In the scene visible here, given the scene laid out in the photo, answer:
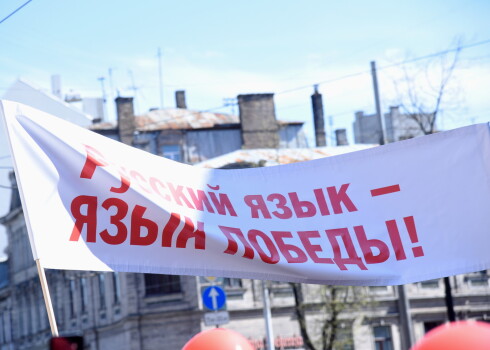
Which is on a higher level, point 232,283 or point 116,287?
point 116,287

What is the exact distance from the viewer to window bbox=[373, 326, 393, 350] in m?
42.9

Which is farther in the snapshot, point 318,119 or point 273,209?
point 318,119

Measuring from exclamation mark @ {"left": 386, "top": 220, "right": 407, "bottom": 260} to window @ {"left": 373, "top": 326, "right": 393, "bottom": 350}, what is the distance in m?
36.8

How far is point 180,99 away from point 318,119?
9.71 meters

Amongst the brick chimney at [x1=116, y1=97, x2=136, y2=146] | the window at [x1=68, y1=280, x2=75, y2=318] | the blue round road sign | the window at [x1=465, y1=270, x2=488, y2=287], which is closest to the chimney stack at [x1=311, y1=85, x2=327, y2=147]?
the brick chimney at [x1=116, y1=97, x2=136, y2=146]

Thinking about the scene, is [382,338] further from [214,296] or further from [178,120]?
[214,296]

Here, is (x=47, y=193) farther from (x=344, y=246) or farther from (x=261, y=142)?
(x=261, y=142)

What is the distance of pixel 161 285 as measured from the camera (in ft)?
139

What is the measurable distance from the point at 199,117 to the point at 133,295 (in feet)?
44.9

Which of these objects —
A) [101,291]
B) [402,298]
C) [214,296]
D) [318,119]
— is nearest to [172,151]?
[101,291]

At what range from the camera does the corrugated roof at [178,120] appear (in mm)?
49844

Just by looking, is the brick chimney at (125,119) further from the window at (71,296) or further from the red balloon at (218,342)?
the red balloon at (218,342)

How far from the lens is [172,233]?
272 inches

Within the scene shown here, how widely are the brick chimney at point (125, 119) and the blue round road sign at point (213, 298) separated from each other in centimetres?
2710
